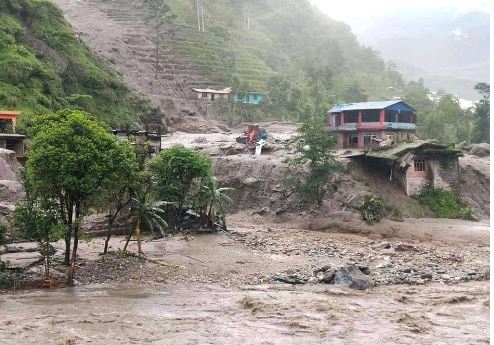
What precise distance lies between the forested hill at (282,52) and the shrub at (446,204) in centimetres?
2910

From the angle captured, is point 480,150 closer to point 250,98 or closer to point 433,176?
point 433,176

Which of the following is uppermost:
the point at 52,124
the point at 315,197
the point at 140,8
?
the point at 140,8

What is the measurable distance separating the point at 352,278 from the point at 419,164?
860 inches

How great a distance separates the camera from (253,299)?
22.7 metres

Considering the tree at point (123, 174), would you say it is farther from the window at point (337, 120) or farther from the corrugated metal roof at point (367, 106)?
the window at point (337, 120)

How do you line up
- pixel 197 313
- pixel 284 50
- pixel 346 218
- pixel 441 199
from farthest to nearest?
pixel 284 50
pixel 441 199
pixel 346 218
pixel 197 313

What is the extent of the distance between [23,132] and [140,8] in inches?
2668

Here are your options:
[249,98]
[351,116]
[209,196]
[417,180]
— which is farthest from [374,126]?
[249,98]

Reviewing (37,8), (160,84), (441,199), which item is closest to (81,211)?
(441,199)

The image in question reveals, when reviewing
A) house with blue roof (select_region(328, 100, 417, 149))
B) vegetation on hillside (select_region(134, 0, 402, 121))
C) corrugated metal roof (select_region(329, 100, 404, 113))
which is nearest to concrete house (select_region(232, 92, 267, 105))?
vegetation on hillside (select_region(134, 0, 402, 121))

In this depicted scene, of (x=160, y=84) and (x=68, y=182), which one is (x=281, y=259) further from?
(x=160, y=84)

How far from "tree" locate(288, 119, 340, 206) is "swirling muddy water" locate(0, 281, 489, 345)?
53.9 feet

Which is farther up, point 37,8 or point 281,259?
point 37,8

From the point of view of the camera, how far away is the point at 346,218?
134ft
